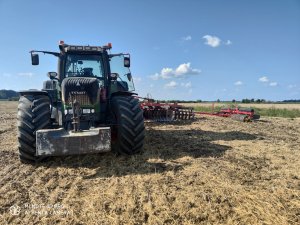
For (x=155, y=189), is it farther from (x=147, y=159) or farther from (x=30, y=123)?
(x=30, y=123)

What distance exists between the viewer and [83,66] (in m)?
6.84

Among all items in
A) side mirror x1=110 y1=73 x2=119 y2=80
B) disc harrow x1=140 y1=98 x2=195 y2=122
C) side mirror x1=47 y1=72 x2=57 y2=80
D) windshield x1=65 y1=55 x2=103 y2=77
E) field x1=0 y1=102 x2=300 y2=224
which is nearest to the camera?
field x1=0 y1=102 x2=300 y2=224

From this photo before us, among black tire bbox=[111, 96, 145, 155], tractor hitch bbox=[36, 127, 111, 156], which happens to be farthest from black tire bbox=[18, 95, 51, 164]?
black tire bbox=[111, 96, 145, 155]

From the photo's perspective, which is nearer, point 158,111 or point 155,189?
point 155,189

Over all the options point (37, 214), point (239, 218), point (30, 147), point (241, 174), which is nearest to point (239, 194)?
point (239, 218)

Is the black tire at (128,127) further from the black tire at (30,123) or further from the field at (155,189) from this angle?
the black tire at (30,123)

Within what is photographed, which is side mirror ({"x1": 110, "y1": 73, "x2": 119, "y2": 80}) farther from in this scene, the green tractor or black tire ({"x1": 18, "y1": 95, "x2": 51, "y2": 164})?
black tire ({"x1": 18, "y1": 95, "x2": 51, "y2": 164})

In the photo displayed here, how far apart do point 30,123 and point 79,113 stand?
2.94 feet

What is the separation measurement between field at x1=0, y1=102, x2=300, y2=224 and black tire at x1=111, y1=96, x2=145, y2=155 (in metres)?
0.25

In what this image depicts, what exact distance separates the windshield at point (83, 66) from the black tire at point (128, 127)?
1.40 metres

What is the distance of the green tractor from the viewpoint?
466cm

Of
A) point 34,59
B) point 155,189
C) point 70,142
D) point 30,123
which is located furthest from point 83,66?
point 155,189

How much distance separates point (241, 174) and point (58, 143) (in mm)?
3061

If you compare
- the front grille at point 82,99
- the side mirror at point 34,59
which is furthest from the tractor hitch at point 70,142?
the side mirror at point 34,59
